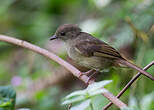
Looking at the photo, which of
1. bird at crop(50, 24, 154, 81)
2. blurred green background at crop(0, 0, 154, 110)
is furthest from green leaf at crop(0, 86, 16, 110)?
bird at crop(50, 24, 154, 81)

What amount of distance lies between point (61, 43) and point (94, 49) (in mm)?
2785

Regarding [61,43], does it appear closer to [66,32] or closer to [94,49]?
[66,32]

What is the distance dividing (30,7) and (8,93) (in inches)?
261

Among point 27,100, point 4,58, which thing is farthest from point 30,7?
point 27,100

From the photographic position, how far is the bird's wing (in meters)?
4.16

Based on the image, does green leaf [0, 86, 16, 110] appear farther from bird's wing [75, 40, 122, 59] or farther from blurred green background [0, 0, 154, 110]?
bird's wing [75, 40, 122, 59]

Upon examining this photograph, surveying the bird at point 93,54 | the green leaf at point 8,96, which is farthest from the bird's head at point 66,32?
the green leaf at point 8,96

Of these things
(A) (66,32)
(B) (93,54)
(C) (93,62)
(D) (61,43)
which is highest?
(D) (61,43)

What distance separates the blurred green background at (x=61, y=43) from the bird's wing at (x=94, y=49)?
35cm

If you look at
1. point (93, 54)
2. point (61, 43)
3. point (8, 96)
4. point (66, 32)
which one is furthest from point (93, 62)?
point (61, 43)

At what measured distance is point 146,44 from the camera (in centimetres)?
460

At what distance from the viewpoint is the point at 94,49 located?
432 cm

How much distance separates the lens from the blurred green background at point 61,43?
177 inches

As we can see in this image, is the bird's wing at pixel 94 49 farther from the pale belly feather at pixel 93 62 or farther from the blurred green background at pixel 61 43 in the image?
the blurred green background at pixel 61 43
